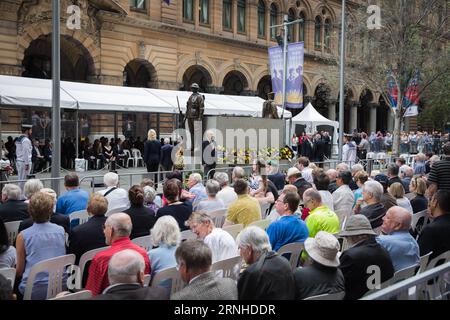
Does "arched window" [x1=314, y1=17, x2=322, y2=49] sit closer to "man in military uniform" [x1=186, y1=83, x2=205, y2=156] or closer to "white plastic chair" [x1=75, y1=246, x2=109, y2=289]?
"man in military uniform" [x1=186, y1=83, x2=205, y2=156]

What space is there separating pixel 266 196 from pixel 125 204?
2.71m

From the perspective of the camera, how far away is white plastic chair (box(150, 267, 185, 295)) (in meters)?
4.60

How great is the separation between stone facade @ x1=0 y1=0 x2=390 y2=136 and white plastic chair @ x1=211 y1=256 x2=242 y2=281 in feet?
78.4

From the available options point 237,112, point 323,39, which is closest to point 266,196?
point 237,112

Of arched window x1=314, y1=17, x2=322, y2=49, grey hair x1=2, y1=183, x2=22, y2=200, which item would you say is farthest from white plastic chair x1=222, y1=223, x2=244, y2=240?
arched window x1=314, y1=17, x2=322, y2=49

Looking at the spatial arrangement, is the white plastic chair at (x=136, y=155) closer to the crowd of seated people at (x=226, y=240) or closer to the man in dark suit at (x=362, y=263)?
the crowd of seated people at (x=226, y=240)

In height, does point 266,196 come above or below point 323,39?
below

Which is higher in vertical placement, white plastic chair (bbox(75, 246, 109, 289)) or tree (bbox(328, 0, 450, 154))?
tree (bbox(328, 0, 450, 154))

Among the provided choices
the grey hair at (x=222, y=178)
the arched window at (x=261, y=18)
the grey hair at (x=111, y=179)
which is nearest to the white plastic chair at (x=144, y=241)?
the grey hair at (x=111, y=179)

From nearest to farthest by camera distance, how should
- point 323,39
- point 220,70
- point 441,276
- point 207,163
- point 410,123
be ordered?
point 441,276, point 207,163, point 220,70, point 323,39, point 410,123

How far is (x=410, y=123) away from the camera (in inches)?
2405

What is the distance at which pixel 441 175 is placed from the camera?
29.6ft

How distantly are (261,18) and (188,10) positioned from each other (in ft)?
27.0

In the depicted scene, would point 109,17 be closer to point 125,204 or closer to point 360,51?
point 360,51
